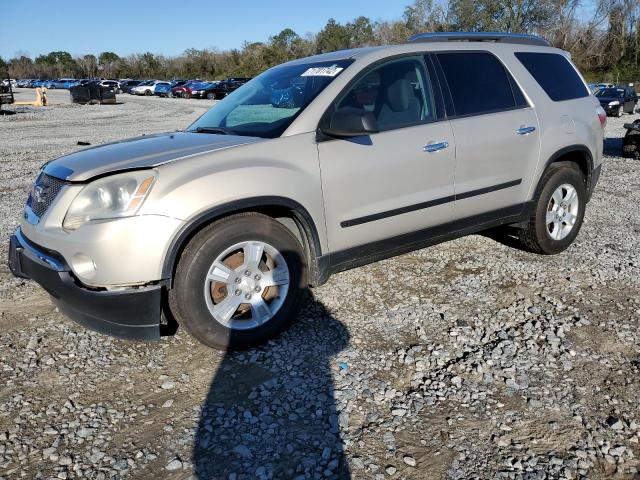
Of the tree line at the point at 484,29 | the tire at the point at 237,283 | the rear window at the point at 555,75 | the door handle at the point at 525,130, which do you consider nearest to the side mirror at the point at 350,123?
the tire at the point at 237,283

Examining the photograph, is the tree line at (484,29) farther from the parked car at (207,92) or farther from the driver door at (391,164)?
the driver door at (391,164)

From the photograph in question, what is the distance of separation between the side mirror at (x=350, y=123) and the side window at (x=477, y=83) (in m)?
1.05

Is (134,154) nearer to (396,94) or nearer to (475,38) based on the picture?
(396,94)

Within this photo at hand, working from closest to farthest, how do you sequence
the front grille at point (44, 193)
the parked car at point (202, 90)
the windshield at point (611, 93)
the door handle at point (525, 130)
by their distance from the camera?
the front grille at point (44, 193)
the door handle at point (525, 130)
the windshield at point (611, 93)
the parked car at point (202, 90)

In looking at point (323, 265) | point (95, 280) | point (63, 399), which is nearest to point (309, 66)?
point (323, 265)

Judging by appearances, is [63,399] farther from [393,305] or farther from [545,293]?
[545,293]

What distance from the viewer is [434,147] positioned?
12.5ft

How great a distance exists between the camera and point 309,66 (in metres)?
4.04

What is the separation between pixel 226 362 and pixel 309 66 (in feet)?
7.53

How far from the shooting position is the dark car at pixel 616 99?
23.6 meters

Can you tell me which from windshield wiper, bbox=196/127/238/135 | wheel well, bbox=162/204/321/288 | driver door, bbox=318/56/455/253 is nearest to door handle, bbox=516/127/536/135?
driver door, bbox=318/56/455/253

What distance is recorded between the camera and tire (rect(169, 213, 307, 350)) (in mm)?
3021

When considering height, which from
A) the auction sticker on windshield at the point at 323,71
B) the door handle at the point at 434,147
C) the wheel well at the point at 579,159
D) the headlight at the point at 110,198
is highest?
the auction sticker on windshield at the point at 323,71

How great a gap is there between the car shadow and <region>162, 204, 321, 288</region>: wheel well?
56 cm
